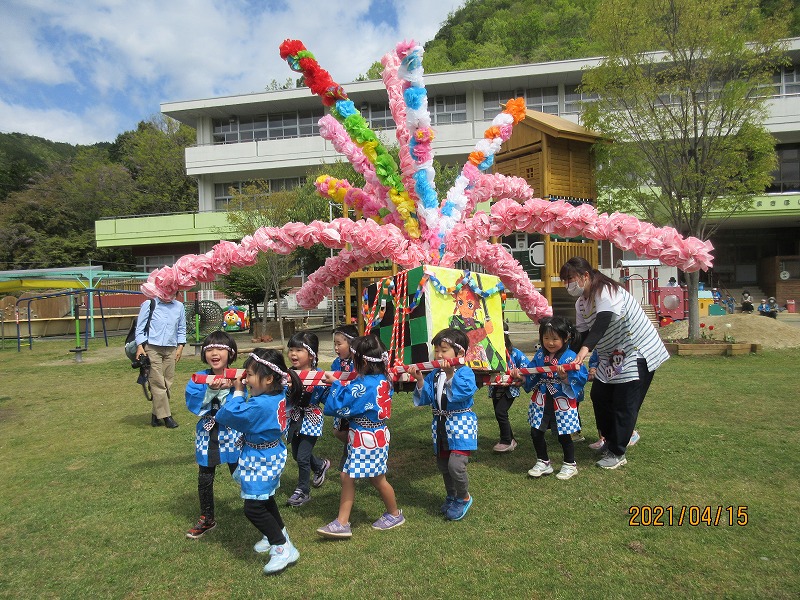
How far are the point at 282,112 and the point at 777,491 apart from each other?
28.6 meters

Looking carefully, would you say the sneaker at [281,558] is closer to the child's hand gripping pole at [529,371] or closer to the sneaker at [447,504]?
the sneaker at [447,504]

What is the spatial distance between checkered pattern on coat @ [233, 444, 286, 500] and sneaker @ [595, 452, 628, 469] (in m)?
2.94

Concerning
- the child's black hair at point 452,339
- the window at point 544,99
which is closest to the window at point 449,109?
the window at point 544,99

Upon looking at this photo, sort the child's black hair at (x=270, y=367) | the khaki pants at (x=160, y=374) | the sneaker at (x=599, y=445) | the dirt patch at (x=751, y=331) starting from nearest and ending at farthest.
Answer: the child's black hair at (x=270, y=367)
the sneaker at (x=599, y=445)
the khaki pants at (x=160, y=374)
the dirt patch at (x=751, y=331)

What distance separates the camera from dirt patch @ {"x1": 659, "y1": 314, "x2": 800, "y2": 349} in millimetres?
13320

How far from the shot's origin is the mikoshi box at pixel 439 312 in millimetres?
4566

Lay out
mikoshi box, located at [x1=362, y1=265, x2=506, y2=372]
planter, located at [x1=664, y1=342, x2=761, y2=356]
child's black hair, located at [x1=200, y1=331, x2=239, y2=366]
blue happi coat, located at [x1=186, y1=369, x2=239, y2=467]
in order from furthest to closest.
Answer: planter, located at [x1=664, y1=342, x2=761, y2=356]
mikoshi box, located at [x1=362, y1=265, x2=506, y2=372]
child's black hair, located at [x1=200, y1=331, x2=239, y2=366]
blue happi coat, located at [x1=186, y1=369, x2=239, y2=467]

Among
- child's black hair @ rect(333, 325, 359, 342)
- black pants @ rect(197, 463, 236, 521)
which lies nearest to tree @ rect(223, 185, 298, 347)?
child's black hair @ rect(333, 325, 359, 342)

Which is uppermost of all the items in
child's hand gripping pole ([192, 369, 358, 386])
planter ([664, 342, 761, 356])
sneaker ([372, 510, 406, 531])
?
child's hand gripping pole ([192, 369, 358, 386])

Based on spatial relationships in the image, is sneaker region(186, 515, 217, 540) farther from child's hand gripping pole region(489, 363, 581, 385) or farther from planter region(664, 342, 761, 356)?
planter region(664, 342, 761, 356)

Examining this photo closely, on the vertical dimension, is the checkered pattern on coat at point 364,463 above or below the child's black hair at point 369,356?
below

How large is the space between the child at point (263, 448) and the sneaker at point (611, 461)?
2.83m

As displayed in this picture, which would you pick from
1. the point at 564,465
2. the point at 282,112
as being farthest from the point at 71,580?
the point at 282,112

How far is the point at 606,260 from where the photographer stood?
21.5 meters
